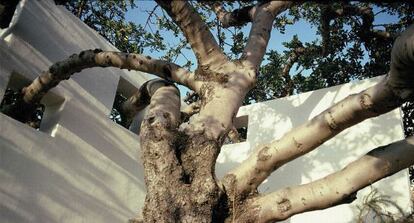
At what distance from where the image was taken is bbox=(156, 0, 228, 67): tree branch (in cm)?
305

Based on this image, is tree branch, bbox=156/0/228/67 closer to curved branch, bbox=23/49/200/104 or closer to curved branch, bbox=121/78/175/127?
curved branch, bbox=23/49/200/104

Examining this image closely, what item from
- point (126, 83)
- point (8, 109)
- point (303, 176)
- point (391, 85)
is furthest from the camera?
point (126, 83)

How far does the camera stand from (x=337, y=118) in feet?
7.77

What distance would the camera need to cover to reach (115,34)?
8.52 metres

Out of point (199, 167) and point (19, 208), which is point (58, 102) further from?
point (199, 167)

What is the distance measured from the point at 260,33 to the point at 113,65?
1558mm

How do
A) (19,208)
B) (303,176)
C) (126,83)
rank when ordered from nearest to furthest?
(19,208) < (303,176) < (126,83)

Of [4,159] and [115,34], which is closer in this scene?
[4,159]

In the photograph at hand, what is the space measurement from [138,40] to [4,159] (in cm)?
444

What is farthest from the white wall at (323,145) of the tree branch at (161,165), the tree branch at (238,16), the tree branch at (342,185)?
the tree branch at (161,165)

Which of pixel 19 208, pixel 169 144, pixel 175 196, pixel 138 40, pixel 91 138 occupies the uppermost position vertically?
pixel 138 40

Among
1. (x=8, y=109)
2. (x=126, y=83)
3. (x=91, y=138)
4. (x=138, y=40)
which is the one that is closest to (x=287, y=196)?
(x=91, y=138)

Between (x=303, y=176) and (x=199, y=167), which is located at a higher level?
(x=303, y=176)

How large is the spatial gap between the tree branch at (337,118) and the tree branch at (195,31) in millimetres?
1083
